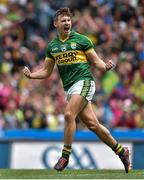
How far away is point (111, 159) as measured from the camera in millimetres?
16859

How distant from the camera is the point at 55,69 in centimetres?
2039

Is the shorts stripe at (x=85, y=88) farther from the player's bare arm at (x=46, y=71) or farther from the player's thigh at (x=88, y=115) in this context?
the player's bare arm at (x=46, y=71)

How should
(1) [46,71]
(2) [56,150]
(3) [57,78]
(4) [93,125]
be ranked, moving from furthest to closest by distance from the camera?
(3) [57,78] → (2) [56,150] → (1) [46,71] → (4) [93,125]

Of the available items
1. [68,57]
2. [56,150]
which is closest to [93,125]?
[68,57]

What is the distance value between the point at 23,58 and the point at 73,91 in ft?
31.8

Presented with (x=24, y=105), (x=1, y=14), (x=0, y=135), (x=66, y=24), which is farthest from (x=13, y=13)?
(x=66, y=24)

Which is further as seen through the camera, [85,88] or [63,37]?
[63,37]

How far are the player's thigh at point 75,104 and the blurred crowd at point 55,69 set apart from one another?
264 inches

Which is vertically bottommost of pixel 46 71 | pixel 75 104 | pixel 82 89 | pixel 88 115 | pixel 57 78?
pixel 57 78

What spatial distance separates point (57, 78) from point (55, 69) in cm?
22

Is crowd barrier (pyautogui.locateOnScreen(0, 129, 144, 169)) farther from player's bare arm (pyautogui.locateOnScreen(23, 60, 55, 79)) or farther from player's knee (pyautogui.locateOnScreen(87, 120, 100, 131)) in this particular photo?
player's knee (pyautogui.locateOnScreen(87, 120, 100, 131))

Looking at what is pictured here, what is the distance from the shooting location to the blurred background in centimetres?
1711

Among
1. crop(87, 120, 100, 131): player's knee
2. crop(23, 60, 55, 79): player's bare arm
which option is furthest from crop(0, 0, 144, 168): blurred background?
crop(87, 120, 100, 131): player's knee

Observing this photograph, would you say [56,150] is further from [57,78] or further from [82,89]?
[82,89]
